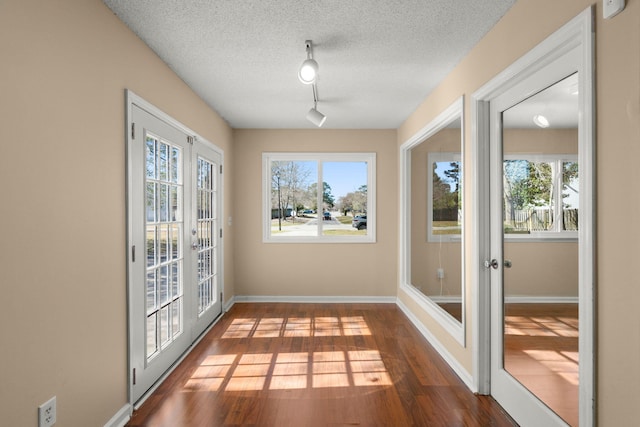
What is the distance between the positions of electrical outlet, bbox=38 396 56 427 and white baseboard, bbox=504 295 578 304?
8.24 feet

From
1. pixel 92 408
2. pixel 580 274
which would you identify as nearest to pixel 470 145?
pixel 580 274

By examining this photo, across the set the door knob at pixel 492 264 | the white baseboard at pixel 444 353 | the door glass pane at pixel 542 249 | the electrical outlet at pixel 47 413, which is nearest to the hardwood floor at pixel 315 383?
the white baseboard at pixel 444 353

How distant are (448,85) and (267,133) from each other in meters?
2.89

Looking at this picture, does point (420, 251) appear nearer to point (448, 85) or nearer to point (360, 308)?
point (360, 308)

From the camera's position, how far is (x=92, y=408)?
209 centimetres

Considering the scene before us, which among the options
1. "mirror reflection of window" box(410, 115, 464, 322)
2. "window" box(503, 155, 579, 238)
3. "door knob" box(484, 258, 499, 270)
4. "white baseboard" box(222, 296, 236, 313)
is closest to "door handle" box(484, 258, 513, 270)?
"door knob" box(484, 258, 499, 270)

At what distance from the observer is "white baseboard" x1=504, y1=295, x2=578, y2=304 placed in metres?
1.94

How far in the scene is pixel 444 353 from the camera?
3473 mm

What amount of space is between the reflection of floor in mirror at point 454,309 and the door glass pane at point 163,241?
245 cm

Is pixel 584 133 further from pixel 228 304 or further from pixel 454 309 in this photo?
pixel 228 304

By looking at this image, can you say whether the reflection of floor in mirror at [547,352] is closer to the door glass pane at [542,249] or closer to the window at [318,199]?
the door glass pane at [542,249]

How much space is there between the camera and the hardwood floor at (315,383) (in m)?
2.46

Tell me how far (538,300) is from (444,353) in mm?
1467

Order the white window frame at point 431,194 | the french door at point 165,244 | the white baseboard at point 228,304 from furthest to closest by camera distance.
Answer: the white baseboard at point 228,304 < the white window frame at point 431,194 < the french door at point 165,244
